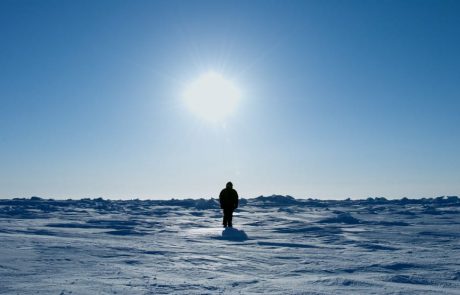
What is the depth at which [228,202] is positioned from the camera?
15906 millimetres

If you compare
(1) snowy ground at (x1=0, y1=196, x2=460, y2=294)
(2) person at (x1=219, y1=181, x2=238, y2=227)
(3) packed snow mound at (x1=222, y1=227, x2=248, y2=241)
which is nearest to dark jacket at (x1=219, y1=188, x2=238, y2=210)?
(2) person at (x1=219, y1=181, x2=238, y2=227)

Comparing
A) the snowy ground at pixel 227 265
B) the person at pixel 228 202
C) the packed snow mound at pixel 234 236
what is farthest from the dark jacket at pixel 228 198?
the snowy ground at pixel 227 265

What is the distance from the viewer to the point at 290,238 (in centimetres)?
1167

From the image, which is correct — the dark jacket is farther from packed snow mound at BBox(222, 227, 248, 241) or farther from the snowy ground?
the snowy ground

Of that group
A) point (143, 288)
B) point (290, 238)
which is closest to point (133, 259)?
point (143, 288)

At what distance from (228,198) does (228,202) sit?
0.91ft

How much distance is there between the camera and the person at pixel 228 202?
612 inches

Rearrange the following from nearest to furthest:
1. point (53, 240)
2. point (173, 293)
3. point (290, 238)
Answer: point (173, 293) → point (53, 240) → point (290, 238)

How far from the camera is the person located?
15.5m

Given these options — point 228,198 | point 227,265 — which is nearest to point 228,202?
point 228,198

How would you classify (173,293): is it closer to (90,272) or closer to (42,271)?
(90,272)

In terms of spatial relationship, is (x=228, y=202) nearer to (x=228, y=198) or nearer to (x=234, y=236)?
(x=228, y=198)

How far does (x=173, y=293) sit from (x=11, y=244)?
187 inches

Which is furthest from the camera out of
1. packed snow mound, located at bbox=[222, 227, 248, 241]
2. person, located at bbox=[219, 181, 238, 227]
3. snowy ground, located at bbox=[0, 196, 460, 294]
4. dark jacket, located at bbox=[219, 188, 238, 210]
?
dark jacket, located at bbox=[219, 188, 238, 210]
